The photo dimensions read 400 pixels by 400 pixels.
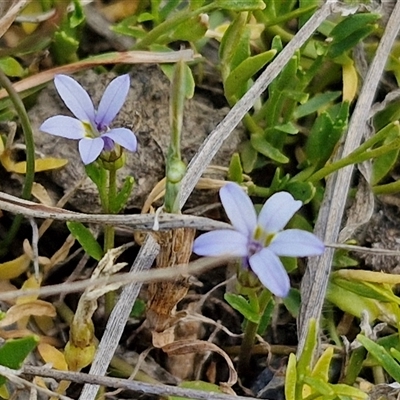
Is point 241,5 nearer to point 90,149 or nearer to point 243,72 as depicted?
Answer: point 243,72

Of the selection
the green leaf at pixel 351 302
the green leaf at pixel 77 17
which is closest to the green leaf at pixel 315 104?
the green leaf at pixel 351 302

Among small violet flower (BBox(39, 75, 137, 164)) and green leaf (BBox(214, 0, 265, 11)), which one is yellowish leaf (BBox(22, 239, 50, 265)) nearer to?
small violet flower (BBox(39, 75, 137, 164))

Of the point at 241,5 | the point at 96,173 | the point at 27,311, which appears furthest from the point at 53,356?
the point at 241,5

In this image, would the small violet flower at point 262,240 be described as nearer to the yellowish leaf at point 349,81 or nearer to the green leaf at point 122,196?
the green leaf at point 122,196

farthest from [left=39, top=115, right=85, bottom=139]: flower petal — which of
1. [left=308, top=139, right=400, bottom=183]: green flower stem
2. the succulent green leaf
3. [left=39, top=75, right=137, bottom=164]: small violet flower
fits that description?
the succulent green leaf

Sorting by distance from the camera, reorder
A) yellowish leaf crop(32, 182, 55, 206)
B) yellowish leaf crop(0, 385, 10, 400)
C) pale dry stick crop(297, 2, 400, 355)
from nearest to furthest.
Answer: yellowish leaf crop(0, 385, 10, 400) → pale dry stick crop(297, 2, 400, 355) → yellowish leaf crop(32, 182, 55, 206)

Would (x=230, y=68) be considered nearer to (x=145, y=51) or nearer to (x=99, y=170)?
(x=145, y=51)

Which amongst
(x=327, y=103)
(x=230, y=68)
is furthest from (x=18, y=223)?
(x=327, y=103)
